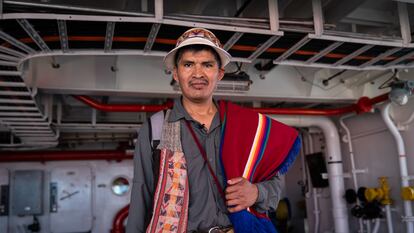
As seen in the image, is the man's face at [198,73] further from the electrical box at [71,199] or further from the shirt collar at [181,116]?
the electrical box at [71,199]

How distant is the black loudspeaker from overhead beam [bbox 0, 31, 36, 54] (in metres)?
5.29

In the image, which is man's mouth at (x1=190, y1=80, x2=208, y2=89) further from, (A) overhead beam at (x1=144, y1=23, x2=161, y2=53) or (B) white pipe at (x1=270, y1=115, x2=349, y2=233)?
(B) white pipe at (x1=270, y1=115, x2=349, y2=233)

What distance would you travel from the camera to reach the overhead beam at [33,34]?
230cm

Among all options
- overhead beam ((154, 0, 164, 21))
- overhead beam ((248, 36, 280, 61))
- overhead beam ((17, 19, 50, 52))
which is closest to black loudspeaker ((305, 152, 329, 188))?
overhead beam ((248, 36, 280, 61))

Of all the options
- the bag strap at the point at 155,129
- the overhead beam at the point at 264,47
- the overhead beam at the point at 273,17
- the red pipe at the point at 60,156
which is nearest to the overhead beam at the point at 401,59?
the overhead beam at the point at 264,47

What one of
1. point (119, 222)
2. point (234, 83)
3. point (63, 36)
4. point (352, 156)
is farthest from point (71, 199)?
point (63, 36)

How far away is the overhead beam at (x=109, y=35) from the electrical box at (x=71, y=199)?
19.1ft

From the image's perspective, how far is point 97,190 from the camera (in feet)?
26.5

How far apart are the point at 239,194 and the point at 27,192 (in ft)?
23.7

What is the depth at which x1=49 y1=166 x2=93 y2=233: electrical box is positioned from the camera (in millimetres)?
7734

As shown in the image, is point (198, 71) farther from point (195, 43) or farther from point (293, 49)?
point (293, 49)

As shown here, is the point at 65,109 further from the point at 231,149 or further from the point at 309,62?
the point at 231,149

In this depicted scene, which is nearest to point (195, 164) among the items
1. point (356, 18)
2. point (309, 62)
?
point (309, 62)

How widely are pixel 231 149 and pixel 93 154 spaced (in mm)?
6922
